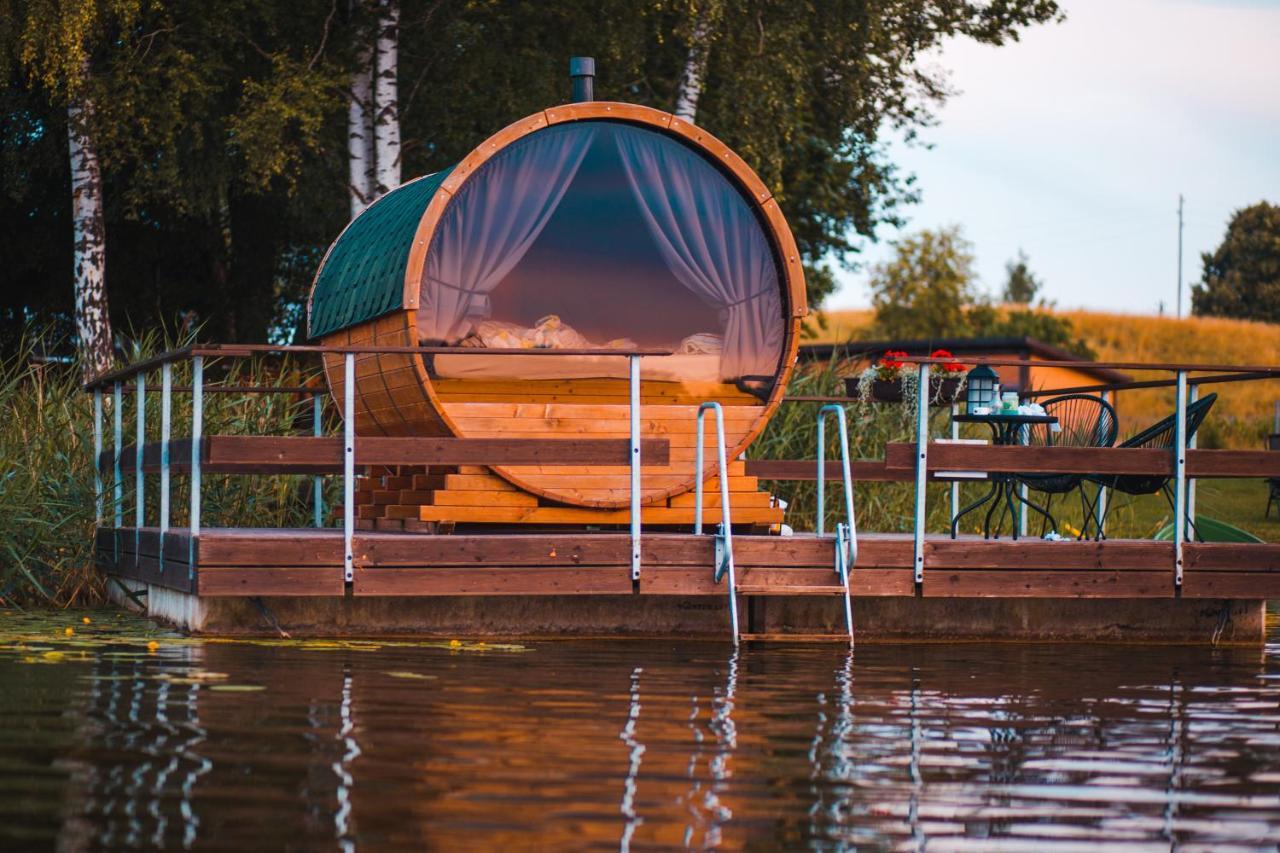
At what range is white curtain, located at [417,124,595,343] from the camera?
38.7 feet

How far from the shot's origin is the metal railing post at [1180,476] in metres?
11.1

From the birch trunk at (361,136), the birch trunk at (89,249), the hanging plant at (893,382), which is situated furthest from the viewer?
the birch trunk at (89,249)

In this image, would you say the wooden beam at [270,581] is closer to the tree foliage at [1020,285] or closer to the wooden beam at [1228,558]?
the wooden beam at [1228,558]

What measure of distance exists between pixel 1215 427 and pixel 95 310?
2368 centimetres

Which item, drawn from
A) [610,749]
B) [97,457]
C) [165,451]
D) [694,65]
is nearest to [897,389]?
[165,451]

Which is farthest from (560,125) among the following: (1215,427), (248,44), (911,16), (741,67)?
(1215,427)

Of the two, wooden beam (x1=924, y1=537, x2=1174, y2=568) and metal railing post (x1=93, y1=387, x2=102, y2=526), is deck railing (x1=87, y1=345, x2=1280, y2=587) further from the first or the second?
metal railing post (x1=93, y1=387, x2=102, y2=526)

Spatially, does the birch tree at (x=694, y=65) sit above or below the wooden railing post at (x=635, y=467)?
above

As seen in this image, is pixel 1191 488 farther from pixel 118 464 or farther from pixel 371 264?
pixel 118 464

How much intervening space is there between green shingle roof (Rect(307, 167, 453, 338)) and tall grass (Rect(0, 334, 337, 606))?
1038 millimetres

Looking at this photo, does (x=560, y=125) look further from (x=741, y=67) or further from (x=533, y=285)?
(x=741, y=67)

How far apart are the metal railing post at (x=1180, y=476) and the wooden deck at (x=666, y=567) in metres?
0.05

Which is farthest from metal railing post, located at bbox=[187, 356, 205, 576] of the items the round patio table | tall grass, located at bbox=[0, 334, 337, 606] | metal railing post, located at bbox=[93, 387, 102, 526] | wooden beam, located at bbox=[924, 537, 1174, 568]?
the round patio table

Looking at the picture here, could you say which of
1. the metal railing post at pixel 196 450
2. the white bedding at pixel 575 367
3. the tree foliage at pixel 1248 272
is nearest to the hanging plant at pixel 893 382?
the white bedding at pixel 575 367
